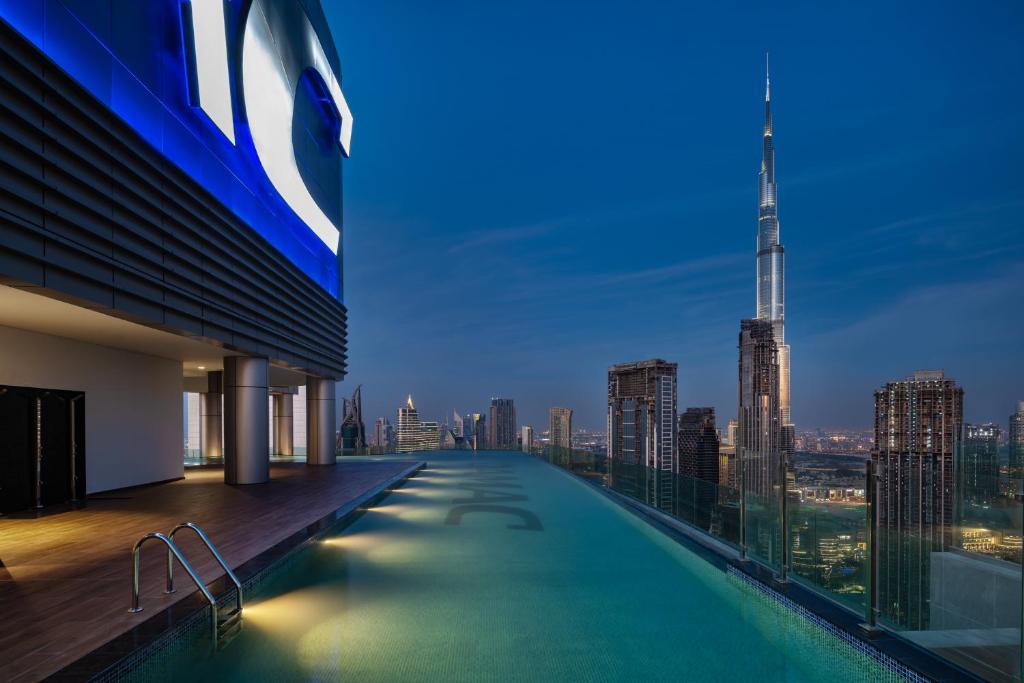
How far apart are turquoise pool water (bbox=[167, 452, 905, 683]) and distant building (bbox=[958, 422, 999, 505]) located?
112cm

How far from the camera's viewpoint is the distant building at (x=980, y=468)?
333 centimetres

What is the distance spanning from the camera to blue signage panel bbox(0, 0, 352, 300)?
6383mm

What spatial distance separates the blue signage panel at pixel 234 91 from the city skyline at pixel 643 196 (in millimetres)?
58119

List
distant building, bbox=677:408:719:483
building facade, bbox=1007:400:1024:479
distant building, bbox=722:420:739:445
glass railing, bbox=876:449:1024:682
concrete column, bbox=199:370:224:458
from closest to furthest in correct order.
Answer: glass railing, bbox=876:449:1024:682 < building facade, bbox=1007:400:1024:479 < distant building, bbox=677:408:719:483 < concrete column, bbox=199:370:224:458 < distant building, bbox=722:420:739:445

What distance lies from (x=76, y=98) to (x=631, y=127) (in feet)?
389

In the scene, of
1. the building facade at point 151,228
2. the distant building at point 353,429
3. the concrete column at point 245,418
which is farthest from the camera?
the distant building at point 353,429

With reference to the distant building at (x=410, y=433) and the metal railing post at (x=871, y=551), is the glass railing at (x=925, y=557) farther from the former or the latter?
the distant building at (x=410, y=433)

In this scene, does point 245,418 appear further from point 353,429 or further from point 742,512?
point 353,429

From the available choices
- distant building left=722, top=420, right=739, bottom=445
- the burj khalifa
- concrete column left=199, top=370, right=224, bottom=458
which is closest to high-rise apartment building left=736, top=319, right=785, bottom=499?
distant building left=722, top=420, right=739, bottom=445

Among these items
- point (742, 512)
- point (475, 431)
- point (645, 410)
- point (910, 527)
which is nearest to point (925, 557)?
point (910, 527)

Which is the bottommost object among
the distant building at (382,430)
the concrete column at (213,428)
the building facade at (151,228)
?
the distant building at (382,430)

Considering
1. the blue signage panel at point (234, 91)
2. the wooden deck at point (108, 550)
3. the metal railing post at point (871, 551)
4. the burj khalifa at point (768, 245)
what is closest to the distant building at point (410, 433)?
the blue signage panel at point (234, 91)

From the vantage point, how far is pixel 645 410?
96.1 ft

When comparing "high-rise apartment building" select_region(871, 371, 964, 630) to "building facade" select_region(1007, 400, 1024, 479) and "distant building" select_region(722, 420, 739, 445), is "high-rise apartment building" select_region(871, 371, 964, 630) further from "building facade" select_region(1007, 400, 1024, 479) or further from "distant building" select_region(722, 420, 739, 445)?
"distant building" select_region(722, 420, 739, 445)
